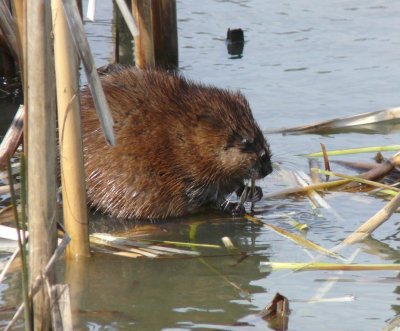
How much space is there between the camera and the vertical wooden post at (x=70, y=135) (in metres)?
3.69

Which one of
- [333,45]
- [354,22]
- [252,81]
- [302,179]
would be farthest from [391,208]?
[354,22]

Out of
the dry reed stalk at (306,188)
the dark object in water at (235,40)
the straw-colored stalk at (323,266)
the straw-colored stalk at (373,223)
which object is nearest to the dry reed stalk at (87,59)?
the straw-colored stalk at (323,266)

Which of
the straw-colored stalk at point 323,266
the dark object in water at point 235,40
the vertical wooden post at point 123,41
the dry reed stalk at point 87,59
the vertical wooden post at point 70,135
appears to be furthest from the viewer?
the dark object in water at point 235,40

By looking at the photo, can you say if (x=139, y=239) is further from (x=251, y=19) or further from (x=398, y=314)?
(x=251, y=19)

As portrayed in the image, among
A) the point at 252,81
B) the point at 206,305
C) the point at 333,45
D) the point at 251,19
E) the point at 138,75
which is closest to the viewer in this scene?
the point at 206,305

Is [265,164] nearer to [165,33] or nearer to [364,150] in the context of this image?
[364,150]

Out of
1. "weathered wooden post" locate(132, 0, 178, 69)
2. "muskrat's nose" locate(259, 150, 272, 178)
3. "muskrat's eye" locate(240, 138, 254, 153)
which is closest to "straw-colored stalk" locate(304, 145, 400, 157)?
"muskrat's nose" locate(259, 150, 272, 178)

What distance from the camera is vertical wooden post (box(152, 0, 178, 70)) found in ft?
21.9

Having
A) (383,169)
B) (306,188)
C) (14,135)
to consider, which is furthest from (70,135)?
(383,169)

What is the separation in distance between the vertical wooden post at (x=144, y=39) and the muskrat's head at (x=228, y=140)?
1026 millimetres

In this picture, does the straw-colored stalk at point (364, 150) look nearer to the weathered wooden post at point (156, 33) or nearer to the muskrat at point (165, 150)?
the muskrat at point (165, 150)

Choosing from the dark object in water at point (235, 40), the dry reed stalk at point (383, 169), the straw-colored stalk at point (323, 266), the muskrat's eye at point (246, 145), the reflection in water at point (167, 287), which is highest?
the dark object in water at point (235, 40)

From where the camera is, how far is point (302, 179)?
17.2 ft

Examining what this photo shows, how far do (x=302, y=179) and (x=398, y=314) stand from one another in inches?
62.0
